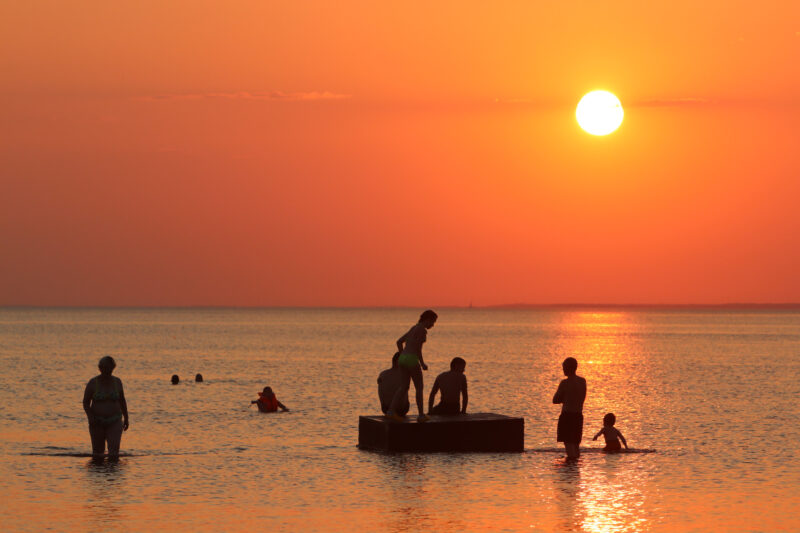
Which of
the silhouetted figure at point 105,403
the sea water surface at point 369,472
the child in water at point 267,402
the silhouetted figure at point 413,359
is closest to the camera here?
the sea water surface at point 369,472

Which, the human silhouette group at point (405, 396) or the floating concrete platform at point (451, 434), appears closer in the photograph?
the human silhouette group at point (405, 396)

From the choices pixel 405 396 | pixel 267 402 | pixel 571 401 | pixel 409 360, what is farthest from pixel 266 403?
pixel 571 401

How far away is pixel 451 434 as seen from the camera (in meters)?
24.6

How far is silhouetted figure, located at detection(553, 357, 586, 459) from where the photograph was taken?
22.5m

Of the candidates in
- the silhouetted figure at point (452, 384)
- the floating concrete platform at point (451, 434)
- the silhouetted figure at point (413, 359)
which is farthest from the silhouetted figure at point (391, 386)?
the silhouetted figure at point (452, 384)

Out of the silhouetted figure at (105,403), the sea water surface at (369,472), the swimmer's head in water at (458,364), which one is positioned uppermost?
the swimmer's head in water at (458,364)

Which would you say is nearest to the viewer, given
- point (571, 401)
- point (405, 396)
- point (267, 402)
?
point (571, 401)

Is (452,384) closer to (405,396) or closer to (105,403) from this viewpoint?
(405,396)

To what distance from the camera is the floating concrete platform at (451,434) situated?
963 inches

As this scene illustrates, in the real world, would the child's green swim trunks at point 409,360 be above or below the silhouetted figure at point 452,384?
above

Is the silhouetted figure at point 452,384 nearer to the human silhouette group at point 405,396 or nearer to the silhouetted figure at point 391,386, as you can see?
the human silhouette group at point 405,396

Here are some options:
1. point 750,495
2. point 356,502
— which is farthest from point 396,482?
point 750,495

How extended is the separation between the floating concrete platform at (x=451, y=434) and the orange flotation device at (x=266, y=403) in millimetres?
14223

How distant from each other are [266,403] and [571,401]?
18774 mm
